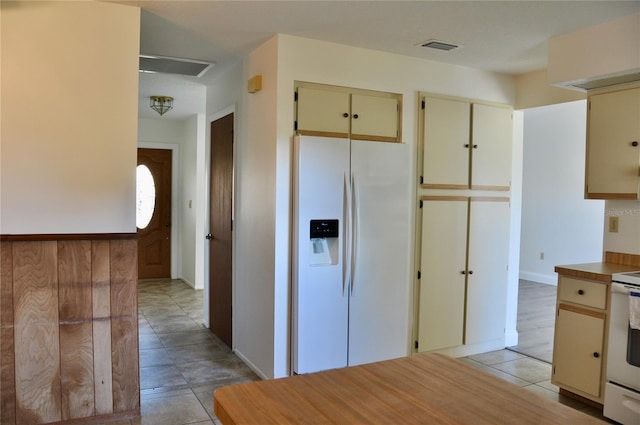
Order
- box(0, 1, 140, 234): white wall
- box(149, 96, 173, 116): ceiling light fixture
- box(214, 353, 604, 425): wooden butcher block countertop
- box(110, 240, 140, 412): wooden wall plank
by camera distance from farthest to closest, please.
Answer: box(149, 96, 173, 116): ceiling light fixture, box(110, 240, 140, 412): wooden wall plank, box(0, 1, 140, 234): white wall, box(214, 353, 604, 425): wooden butcher block countertop

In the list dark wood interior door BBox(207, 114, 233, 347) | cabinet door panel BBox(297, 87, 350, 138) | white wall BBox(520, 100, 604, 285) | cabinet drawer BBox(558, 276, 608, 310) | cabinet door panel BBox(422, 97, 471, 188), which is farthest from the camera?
white wall BBox(520, 100, 604, 285)

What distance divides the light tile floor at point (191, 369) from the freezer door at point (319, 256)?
67cm

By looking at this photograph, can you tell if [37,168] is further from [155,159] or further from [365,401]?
[155,159]

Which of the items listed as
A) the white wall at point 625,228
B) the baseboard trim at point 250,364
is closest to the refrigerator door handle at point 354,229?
the baseboard trim at point 250,364

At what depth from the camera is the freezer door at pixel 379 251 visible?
11.2 ft

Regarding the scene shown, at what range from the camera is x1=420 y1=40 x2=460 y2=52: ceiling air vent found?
3367mm

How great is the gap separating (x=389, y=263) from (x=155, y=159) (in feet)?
16.5

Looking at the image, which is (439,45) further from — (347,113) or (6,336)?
(6,336)

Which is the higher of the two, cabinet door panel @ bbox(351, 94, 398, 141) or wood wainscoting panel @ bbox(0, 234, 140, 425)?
cabinet door panel @ bbox(351, 94, 398, 141)

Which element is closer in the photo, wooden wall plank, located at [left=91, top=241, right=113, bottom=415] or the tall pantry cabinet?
wooden wall plank, located at [left=91, top=241, right=113, bottom=415]

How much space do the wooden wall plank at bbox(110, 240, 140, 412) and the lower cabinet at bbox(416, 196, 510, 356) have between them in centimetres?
222

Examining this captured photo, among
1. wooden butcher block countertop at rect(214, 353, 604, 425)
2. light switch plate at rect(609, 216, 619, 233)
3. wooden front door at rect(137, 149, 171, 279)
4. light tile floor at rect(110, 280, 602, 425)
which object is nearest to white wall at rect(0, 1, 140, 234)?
light tile floor at rect(110, 280, 602, 425)

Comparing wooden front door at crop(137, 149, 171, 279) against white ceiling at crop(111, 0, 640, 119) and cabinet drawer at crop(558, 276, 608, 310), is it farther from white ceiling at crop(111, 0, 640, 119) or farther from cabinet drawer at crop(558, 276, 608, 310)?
cabinet drawer at crop(558, 276, 608, 310)

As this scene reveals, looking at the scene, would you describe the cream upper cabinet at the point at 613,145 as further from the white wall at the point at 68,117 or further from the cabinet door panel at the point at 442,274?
the white wall at the point at 68,117
